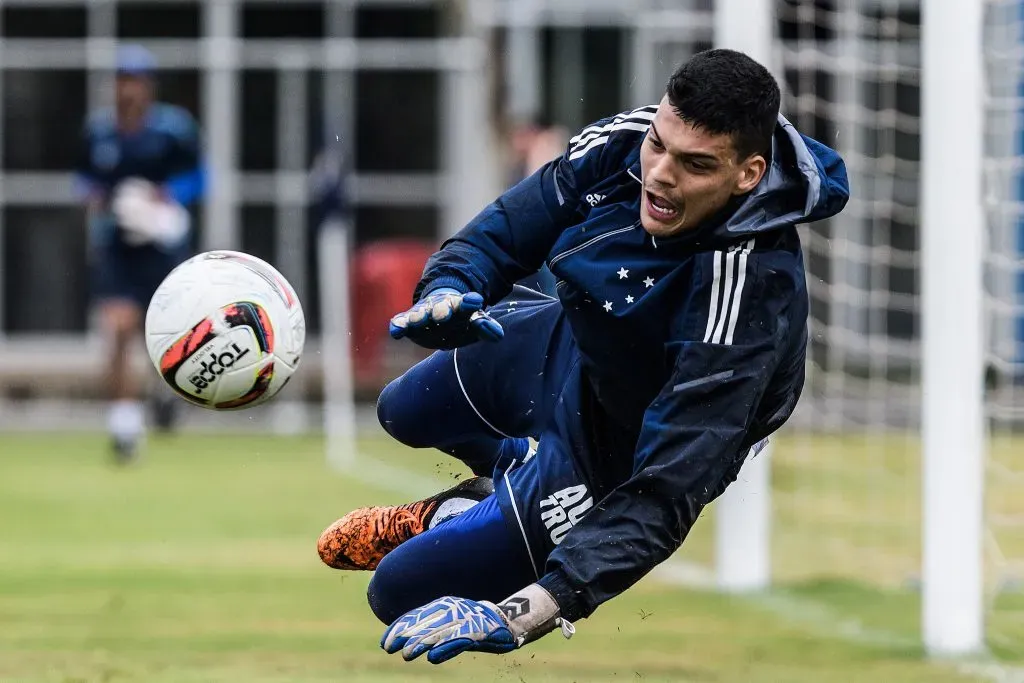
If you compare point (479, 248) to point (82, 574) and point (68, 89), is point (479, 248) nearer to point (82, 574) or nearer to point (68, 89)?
point (82, 574)

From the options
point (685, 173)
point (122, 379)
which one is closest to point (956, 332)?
point (685, 173)

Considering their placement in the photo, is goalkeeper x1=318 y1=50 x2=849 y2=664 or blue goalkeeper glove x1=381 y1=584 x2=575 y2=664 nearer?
blue goalkeeper glove x1=381 y1=584 x2=575 y2=664

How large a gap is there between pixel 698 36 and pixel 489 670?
1014cm

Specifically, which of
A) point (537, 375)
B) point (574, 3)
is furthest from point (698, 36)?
point (537, 375)

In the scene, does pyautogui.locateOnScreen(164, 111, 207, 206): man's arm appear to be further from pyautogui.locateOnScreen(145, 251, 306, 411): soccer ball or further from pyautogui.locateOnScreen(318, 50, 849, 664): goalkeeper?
pyautogui.locateOnScreen(145, 251, 306, 411): soccer ball

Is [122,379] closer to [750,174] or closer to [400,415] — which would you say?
[400,415]

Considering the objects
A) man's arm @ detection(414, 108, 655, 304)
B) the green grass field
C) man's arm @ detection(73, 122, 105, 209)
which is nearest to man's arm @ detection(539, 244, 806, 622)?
man's arm @ detection(414, 108, 655, 304)

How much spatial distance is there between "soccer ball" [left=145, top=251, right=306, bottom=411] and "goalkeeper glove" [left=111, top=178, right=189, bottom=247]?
9248 millimetres

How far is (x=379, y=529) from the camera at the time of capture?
5695mm

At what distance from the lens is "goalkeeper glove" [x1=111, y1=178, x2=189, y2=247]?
14.4m

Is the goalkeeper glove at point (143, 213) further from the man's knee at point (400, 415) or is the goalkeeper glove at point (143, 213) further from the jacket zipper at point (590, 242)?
the jacket zipper at point (590, 242)

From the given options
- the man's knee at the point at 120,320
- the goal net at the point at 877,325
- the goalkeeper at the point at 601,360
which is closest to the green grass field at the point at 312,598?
the goal net at the point at 877,325

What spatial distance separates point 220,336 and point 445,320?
36.1 inches

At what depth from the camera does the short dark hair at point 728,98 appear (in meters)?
4.52
